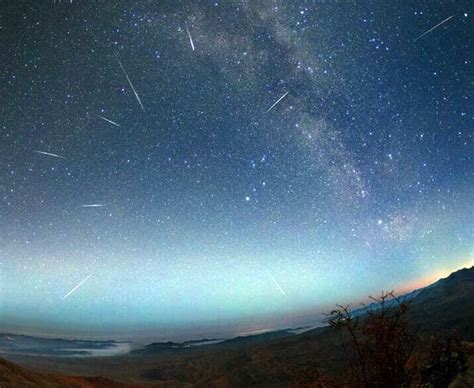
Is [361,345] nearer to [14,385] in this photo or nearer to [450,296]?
[14,385]

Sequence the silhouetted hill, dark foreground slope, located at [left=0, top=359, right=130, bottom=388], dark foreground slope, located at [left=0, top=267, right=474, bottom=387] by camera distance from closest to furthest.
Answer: dark foreground slope, located at [left=0, top=359, right=130, bottom=388] < the silhouetted hill < dark foreground slope, located at [left=0, top=267, right=474, bottom=387]

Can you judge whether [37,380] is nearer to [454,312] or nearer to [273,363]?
[273,363]

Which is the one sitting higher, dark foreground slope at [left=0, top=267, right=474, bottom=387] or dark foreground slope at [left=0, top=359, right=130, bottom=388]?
dark foreground slope at [left=0, top=359, right=130, bottom=388]

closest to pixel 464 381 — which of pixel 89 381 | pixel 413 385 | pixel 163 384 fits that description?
pixel 413 385

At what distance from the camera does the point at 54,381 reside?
5044 cm

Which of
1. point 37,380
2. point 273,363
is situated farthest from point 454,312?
point 37,380

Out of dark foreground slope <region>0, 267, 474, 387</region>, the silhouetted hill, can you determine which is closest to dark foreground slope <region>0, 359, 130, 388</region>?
dark foreground slope <region>0, 267, 474, 387</region>

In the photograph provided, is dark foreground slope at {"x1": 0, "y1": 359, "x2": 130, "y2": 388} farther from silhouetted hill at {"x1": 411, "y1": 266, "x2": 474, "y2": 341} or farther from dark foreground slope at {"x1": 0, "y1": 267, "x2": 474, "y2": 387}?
silhouetted hill at {"x1": 411, "y1": 266, "x2": 474, "y2": 341}

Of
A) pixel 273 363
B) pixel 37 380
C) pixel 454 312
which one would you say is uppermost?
pixel 37 380

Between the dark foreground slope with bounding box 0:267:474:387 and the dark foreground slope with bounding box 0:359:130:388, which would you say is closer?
the dark foreground slope with bounding box 0:359:130:388

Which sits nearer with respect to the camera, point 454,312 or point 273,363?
point 273,363

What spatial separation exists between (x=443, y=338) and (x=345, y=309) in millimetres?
6236

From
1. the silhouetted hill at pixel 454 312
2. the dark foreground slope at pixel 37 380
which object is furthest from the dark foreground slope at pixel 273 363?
→ the dark foreground slope at pixel 37 380

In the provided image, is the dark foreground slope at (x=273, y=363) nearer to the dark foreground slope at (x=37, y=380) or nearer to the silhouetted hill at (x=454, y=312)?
the silhouetted hill at (x=454, y=312)
